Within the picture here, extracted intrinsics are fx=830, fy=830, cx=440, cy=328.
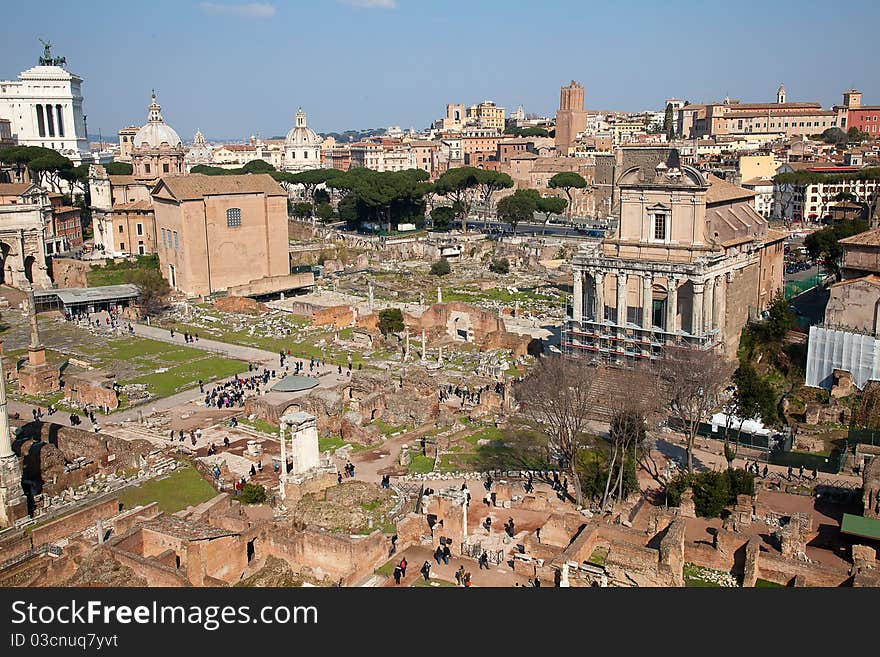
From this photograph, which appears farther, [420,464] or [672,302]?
[672,302]

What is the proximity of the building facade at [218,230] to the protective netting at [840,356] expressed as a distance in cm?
3767

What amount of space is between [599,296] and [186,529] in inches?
792

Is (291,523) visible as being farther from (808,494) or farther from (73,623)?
(808,494)

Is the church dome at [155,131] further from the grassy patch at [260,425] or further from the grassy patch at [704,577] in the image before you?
the grassy patch at [704,577]

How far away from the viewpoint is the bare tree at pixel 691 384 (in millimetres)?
25323

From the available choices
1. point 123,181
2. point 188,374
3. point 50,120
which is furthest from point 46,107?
point 188,374

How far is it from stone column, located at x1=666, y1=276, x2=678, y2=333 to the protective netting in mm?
4902

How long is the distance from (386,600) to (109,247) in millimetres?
58892

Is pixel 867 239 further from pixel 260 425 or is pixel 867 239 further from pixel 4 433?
pixel 4 433

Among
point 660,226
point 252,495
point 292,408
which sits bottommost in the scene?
point 252,495

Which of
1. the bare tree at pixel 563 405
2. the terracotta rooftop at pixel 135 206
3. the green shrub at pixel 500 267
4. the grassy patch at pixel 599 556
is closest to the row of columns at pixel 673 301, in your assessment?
the bare tree at pixel 563 405

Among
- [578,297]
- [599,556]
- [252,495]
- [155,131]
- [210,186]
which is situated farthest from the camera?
[155,131]

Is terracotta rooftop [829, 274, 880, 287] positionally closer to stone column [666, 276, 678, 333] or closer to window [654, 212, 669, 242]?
stone column [666, 276, 678, 333]

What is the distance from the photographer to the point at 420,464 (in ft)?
84.7
